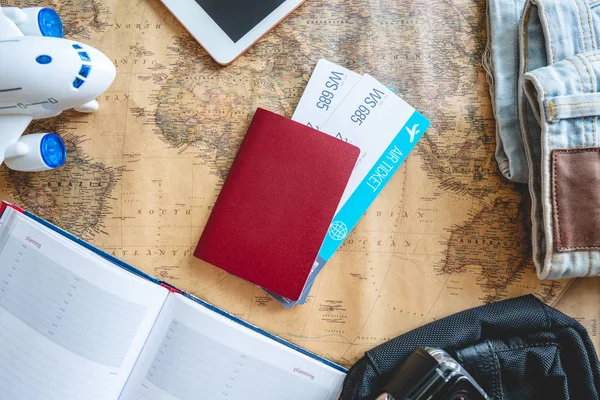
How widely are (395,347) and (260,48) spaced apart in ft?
1.41

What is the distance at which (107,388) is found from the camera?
0.58 meters

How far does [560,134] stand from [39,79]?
60 cm

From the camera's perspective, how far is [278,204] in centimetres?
60

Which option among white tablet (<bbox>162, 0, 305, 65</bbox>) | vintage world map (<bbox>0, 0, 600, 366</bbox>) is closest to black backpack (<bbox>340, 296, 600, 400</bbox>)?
vintage world map (<bbox>0, 0, 600, 366</bbox>)

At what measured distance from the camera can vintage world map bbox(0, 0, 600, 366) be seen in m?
0.60

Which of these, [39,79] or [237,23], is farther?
[237,23]

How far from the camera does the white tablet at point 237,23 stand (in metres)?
0.63

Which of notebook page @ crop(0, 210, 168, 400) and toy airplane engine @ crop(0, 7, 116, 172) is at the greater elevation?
toy airplane engine @ crop(0, 7, 116, 172)

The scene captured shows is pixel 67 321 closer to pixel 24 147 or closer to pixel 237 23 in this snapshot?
pixel 24 147

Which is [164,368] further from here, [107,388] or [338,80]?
[338,80]

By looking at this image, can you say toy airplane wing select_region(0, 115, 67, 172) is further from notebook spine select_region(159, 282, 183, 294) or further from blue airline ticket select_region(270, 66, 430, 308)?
blue airline ticket select_region(270, 66, 430, 308)

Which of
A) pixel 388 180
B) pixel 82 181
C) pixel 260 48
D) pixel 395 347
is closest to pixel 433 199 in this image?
pixel 388 180

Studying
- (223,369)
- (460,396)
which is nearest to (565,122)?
(460,396)

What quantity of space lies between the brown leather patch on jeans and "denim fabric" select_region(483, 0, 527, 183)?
2.1 inches
